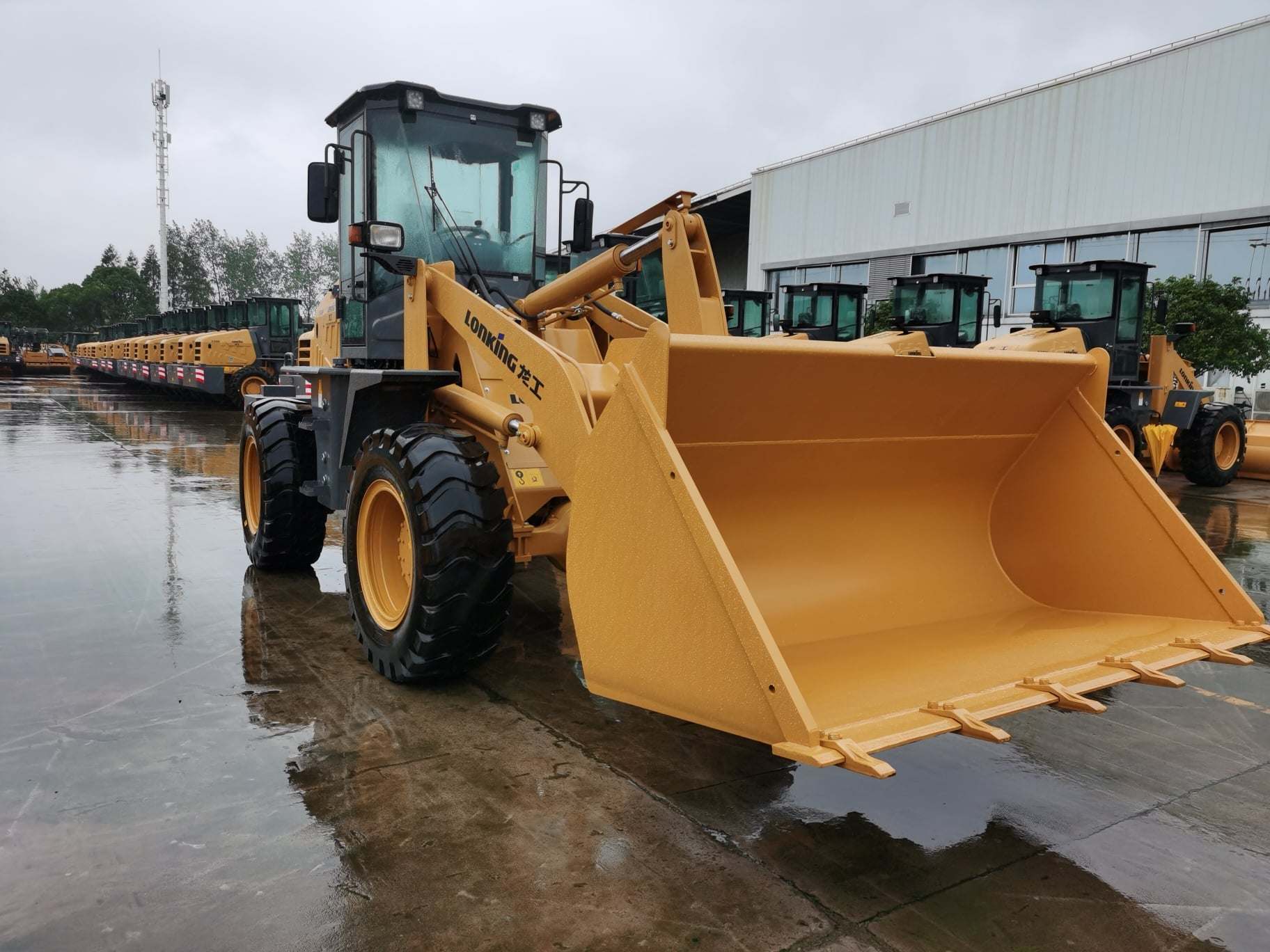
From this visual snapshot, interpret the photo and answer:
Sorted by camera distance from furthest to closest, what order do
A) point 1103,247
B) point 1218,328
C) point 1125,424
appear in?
1. point 1103,247
2. point 1218,328
3. point 1125,424

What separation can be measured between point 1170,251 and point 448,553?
2180 centimetres

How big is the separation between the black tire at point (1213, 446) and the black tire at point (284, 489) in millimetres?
11767

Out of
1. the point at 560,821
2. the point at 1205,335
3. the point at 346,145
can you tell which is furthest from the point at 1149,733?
the point at 1205,335

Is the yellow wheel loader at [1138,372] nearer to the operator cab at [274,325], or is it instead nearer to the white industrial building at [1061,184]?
the white industrial building at [1061,184]

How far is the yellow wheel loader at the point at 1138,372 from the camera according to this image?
12.1m

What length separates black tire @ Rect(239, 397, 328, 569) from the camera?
591cm

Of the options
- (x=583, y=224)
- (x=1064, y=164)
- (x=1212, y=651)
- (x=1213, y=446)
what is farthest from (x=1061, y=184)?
(x=1212, y=651)

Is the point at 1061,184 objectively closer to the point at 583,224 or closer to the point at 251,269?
the point at 583,224

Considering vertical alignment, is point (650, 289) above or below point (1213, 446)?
above

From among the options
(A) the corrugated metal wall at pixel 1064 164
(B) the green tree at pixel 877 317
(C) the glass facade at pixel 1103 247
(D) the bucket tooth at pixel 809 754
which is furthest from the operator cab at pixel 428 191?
Result: (C) the glass facade at pixel 1103 247

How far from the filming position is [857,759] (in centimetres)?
234

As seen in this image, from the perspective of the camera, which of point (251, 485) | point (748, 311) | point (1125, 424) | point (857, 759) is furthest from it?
point (748, 311)

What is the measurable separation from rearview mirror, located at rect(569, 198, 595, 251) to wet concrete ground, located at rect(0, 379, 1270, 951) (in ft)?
7.69

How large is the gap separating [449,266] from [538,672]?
2.10 m
